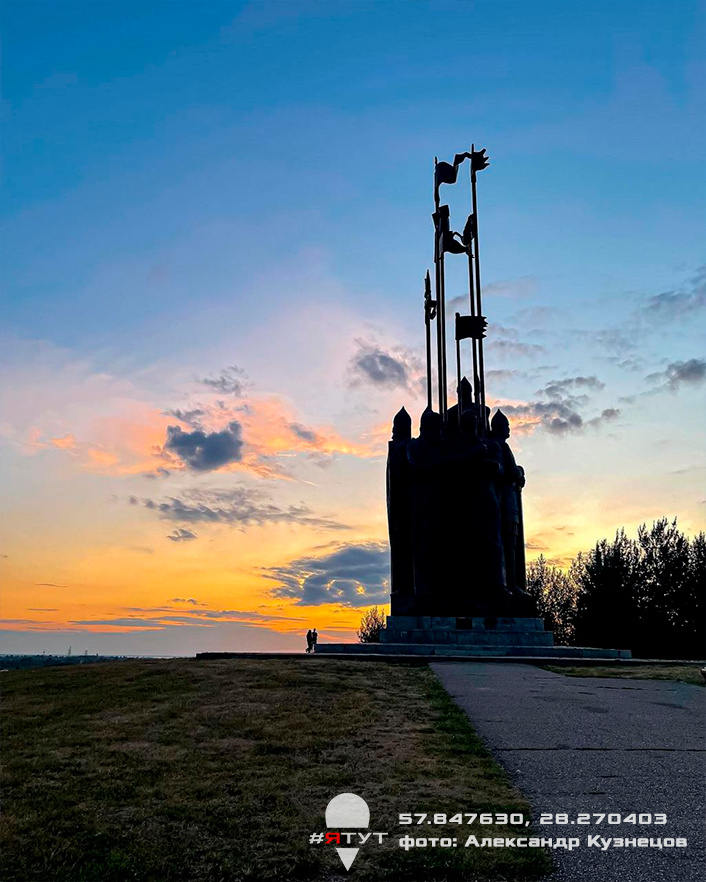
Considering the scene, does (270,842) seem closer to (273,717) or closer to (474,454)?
(273,717)

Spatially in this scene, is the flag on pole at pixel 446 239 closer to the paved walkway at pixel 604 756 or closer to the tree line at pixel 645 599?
the paved walkway at pixel 604 756

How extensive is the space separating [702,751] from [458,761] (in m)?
2.29

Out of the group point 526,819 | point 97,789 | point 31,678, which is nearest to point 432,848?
point 526,819

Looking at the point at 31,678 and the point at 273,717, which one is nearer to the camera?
Answer: the point at 273,717

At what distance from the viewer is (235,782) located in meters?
5.83

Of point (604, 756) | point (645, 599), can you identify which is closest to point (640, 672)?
point (604, 756)

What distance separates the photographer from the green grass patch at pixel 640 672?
41.3ft

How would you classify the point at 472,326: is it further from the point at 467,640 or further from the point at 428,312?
the point at 467,640

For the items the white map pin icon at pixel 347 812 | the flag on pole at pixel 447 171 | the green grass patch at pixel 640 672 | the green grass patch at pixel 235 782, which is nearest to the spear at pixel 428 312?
the flag on pole at pixel 447 171

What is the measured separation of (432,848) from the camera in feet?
15.1

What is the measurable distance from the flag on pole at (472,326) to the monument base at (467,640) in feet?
26.5

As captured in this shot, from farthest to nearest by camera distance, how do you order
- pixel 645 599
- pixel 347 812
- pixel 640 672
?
pixel 645 599 < pixel 640 672 < pixel 347 812

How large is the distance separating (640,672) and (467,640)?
4.91 meters

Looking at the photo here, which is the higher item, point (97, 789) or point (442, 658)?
point (442, 658)
